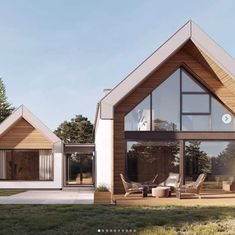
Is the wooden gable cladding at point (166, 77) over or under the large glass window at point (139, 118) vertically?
over

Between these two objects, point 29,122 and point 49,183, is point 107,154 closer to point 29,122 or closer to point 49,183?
point 49,183

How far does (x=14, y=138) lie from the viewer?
27.7 m

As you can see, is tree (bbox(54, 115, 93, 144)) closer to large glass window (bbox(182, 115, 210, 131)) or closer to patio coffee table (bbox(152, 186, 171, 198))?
large glass window (bbox(182, 115, 210, 131))

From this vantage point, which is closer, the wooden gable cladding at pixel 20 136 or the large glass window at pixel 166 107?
the large glass window at pixel 166 107

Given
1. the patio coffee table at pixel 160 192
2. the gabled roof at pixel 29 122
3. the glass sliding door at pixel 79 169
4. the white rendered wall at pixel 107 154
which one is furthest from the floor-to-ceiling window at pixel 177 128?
the glass sliding door at pixel 79 169

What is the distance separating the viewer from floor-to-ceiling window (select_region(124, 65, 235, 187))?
19875 millimetres

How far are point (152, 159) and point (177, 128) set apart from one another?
1.89 m

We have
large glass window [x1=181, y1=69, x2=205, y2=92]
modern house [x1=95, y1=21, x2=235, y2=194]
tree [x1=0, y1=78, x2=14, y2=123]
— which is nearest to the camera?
modern house [x1=95, y1=21, x2=235, y2=194]

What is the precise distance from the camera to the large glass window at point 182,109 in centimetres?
2002

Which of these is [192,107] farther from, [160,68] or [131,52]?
[131,52]

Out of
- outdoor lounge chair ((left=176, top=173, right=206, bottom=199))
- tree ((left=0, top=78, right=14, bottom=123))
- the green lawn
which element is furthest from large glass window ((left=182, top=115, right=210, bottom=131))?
tree ((left=0, top=78, right=14, bottom=123))

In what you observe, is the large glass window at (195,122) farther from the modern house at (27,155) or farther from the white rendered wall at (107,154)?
the modern house at (27,155)

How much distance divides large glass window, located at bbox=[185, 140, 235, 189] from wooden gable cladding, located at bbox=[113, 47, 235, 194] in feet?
6.54

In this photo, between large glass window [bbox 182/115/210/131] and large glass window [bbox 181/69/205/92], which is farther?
large glass window [bbox 181/69/205/92]
